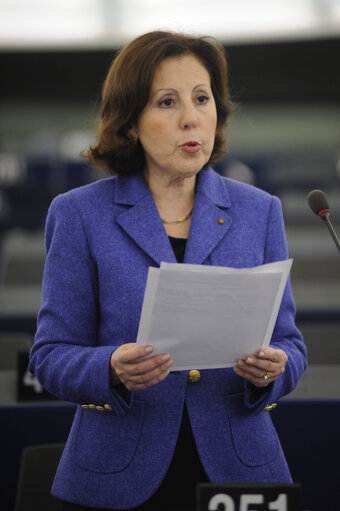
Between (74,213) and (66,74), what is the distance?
9.37 meters

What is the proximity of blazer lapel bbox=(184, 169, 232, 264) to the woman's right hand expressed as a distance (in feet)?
0.80

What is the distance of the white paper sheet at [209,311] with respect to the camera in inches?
37.6

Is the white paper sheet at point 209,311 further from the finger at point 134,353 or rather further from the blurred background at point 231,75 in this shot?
the blurred background at point 231,75

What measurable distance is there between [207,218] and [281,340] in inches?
11.1

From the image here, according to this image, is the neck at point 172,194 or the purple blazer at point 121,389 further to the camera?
the neck at point 172,194

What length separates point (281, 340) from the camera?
4.02 ft

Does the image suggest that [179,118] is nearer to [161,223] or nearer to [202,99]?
[202,99]

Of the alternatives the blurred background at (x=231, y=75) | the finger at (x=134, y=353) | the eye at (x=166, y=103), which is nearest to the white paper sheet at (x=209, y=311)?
the finger at (x=134, y=353)

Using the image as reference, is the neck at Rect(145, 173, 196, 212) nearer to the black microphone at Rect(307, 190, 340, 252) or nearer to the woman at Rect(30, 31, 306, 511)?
the woman at Rect(30, 31, 306, 511)

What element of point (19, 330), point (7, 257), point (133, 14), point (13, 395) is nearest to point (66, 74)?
point (133, 14)

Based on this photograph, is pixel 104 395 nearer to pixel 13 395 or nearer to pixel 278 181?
pixel 13 395

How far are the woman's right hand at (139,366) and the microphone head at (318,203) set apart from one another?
0.42 m

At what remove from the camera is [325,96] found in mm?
10805

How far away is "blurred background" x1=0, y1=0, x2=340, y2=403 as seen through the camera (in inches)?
311
